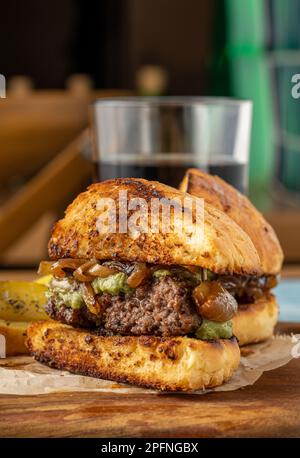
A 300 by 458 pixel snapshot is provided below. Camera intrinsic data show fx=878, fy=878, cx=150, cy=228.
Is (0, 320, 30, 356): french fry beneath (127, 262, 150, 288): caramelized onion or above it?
beneath

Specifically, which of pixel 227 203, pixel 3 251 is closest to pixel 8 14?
pixel 3 251

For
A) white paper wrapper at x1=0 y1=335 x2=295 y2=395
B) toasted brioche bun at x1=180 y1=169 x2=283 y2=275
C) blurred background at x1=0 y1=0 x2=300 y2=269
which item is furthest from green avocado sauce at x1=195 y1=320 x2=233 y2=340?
blurred background at x1=0 y1=0 x2=300 y2=269

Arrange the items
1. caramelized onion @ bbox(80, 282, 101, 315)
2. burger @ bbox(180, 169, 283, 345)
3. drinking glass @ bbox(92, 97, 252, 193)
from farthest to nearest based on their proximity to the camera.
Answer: drinking glass @ bbox(92, 97, 252, 193) < burger @ bbox(180, 169, 283, 345) < caramelized onion @ bbox(80, 282, 101, 315)

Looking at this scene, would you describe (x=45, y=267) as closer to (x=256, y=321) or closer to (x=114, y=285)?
(x=114, y=285)

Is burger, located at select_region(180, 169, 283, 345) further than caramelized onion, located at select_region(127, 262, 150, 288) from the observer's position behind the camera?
Yes

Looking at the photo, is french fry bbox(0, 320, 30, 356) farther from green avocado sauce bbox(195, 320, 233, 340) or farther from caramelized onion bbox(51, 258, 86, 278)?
green avocado sauce bbox(195, 320, 233, 340)

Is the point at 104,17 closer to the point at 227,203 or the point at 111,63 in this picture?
the point at 111,63

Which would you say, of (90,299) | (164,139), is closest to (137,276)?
(90,299)
